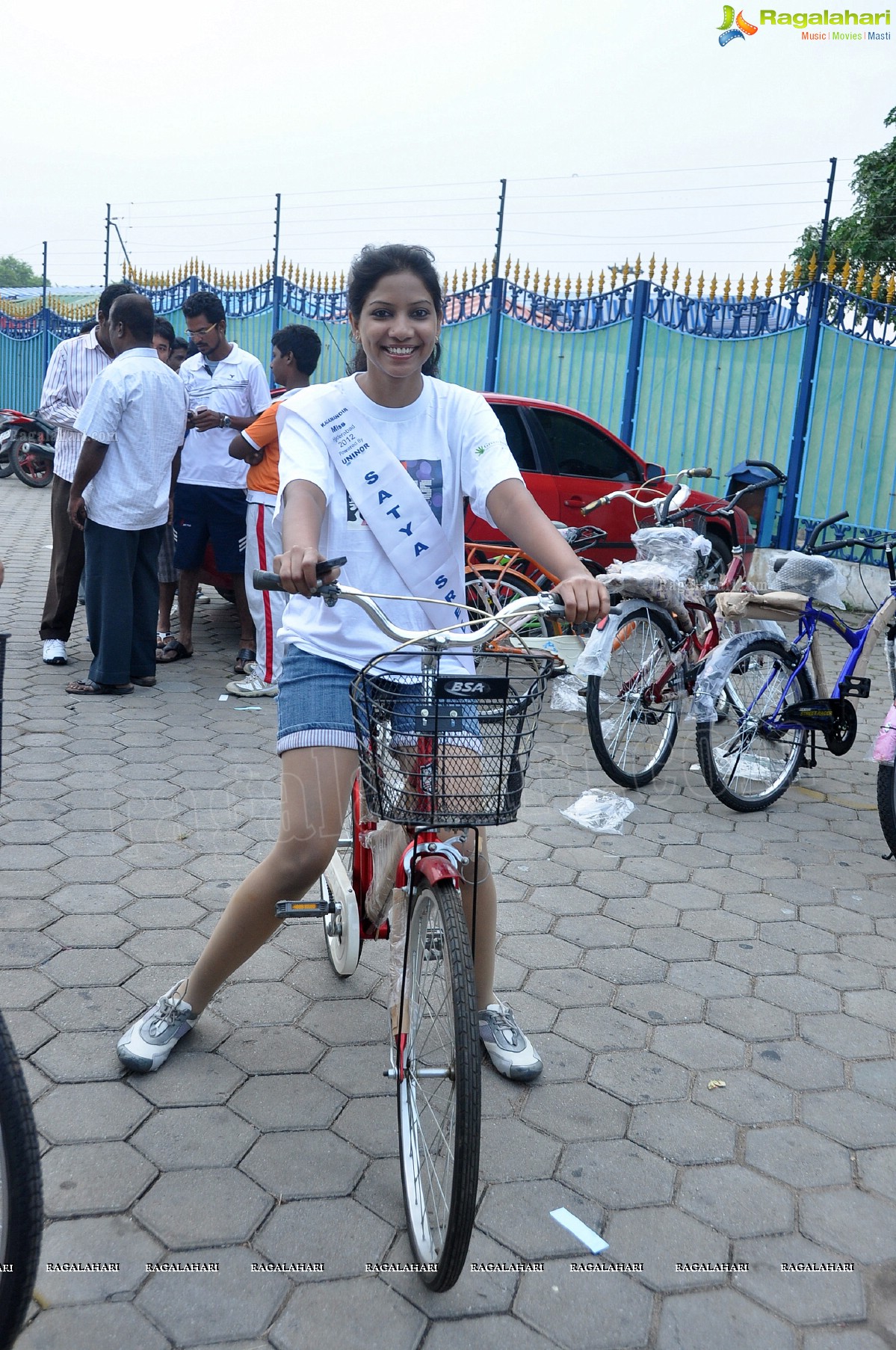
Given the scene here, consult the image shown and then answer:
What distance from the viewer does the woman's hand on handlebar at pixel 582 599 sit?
2162 millimetres

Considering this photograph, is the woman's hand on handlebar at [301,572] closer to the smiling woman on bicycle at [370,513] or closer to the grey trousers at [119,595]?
the smiling woman on bicycle at [370,513]

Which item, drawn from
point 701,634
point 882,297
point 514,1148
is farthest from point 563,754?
point 882,297

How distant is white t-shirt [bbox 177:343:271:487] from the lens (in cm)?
651

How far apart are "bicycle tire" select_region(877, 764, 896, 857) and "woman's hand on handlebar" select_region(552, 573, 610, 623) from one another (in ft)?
8.41

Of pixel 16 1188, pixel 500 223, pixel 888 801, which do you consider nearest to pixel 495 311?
pixel 500 223

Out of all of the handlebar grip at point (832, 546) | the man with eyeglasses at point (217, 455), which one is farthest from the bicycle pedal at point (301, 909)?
the man with eyeglasses at point (217, 455)

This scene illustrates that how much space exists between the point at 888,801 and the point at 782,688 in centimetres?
80

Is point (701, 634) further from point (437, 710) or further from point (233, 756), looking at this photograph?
point (437, 710)

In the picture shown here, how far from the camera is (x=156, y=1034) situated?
9.24 ft

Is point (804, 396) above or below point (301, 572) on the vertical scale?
above

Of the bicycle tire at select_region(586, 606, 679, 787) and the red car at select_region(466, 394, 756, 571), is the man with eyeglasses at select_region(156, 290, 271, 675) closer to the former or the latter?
the red car at select_region(466, 394, 756, 571)

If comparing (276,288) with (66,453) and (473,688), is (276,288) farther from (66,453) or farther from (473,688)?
(473,688)

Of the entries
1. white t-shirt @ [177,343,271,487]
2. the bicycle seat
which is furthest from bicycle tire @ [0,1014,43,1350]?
white t-shirt @ [177,343,271,487]

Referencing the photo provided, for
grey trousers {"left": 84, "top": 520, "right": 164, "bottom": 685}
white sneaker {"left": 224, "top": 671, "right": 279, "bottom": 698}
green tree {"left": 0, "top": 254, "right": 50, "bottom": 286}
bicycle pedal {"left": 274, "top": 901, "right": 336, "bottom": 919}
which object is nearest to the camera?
bicycle pedal {"left": 274, "top": 901, "right": 336, "bottom": 919}
